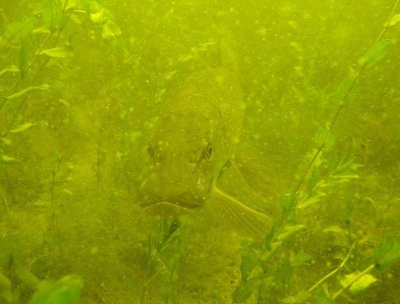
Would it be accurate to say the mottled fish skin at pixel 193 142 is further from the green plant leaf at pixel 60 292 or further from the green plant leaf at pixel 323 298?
the green plant leaf at pixel 60 292

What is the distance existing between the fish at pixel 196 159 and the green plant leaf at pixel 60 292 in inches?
68.7

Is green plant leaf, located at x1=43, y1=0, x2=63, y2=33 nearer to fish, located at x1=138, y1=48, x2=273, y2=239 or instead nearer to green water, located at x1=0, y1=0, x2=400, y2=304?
green water, located at x1=0, y1=0, x2=400, y2=304

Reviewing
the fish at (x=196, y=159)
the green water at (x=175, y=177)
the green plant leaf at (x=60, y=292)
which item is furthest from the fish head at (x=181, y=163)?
the green plant leaf at (x=60, y=292)

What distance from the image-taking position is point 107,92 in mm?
6500

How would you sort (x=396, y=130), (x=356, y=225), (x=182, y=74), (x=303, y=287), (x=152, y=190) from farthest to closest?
1. (x=182, y=74)
2. (x=396, y=130)
3. (x=356, y=225)
4. (x=303, y=287)
5. (x=152, y=190)

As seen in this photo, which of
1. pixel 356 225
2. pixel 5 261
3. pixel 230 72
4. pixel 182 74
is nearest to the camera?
pixel 5 261

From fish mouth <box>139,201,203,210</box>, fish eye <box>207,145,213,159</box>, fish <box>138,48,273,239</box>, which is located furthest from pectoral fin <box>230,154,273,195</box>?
fish mouth <box>139,201,203,210</box>

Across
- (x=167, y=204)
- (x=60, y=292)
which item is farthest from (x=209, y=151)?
(x=60, y=292)

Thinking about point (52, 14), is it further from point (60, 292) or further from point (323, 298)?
point (323, 298)

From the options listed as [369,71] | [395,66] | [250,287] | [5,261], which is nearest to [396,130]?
[369,71]

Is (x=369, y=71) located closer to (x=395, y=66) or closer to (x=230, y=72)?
(x=395, y=66)

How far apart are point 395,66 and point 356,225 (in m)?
6.00

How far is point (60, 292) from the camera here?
77 cm

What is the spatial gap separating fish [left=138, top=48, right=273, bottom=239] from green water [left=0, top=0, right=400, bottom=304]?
5.9 inches
